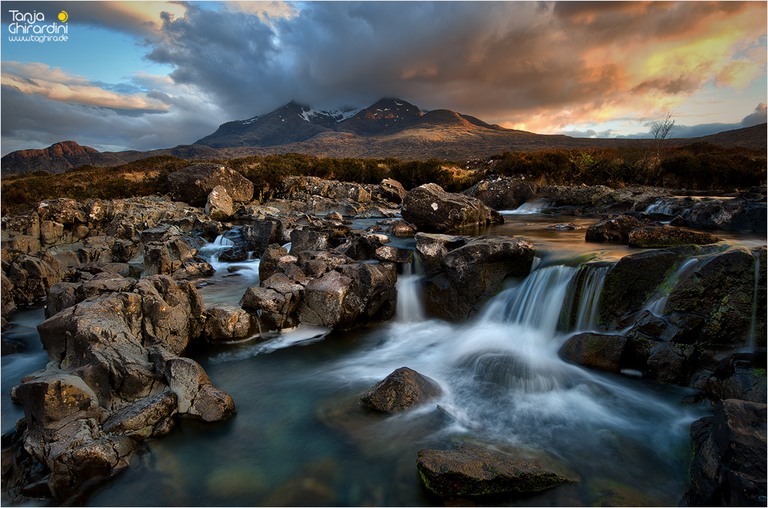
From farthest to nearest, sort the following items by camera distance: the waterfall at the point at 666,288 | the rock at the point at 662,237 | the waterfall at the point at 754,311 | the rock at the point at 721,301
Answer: the rock at the point at 662,237, the waterfall at the point at 666,288, the rock at the point at 721,301, the waterfall at the point at 754,311

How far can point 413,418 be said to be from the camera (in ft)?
21.9

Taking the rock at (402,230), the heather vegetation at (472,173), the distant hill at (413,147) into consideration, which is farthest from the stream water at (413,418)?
the distant hill at (413,147)

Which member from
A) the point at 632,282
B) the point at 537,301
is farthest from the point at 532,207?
the point at 632,282

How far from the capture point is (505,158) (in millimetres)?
33750

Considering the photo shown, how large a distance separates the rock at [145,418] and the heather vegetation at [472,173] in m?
21.3

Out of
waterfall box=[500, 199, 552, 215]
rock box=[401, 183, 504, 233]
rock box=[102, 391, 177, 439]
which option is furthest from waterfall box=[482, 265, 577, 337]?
waterfall box=[500, 199, 552, 215]

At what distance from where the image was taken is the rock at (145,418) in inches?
231

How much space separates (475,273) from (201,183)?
67.3 ft

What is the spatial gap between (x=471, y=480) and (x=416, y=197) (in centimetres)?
1403

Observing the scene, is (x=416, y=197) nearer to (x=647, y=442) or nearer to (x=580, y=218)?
(x=580, y=218)

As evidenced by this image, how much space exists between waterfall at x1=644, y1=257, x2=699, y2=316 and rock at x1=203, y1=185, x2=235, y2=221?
21011 millimetres

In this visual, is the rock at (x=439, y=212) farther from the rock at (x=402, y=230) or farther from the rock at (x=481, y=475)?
the rock at (x=481, y=475)

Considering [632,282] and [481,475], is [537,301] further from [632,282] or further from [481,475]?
[481,475]

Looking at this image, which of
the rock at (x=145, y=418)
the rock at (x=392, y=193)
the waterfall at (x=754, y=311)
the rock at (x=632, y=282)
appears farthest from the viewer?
the rock at (x=392, y=193)
